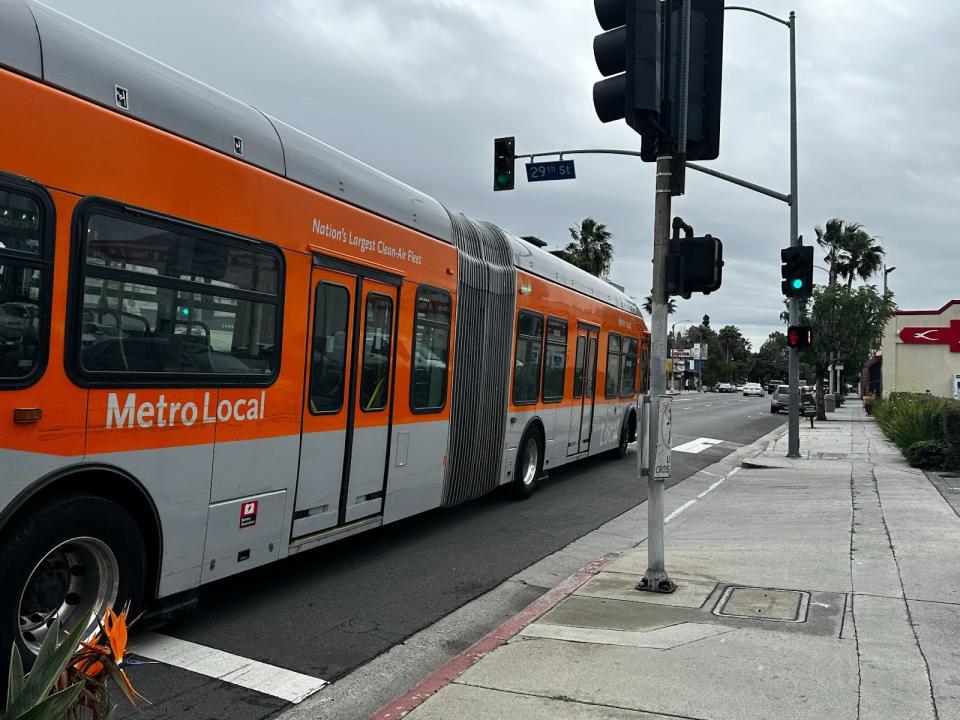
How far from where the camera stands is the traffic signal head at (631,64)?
6250mm

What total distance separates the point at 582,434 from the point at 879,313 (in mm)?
27234

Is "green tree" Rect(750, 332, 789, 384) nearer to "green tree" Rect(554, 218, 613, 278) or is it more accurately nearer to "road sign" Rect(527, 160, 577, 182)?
"green tree" Rect(554, 218, 613, 278)

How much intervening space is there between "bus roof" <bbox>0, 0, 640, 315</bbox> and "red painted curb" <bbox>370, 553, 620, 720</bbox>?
367 centimetres

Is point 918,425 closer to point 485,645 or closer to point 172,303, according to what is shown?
point 485,645

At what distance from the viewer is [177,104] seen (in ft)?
18.0

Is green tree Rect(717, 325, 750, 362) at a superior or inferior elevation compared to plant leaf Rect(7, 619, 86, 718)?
superior

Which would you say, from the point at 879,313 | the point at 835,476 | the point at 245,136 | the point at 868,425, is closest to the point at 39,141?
the point at 245,136

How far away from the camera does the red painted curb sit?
15.1 feet

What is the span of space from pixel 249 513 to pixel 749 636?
3.55 meters

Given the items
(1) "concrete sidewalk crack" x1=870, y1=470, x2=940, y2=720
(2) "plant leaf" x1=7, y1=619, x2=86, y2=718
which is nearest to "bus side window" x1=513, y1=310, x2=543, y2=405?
(1) "concrete sidewalk crack" x1=870, y1=470, x2=940, y2=720

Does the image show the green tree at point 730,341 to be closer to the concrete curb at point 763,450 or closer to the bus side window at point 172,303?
the concrete curb at point 763,450

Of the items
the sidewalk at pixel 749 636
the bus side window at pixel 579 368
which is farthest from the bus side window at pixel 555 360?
the sidewalk at pixel 749 636

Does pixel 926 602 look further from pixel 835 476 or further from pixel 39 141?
pixel 835 476

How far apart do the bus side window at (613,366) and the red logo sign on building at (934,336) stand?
33670mm
